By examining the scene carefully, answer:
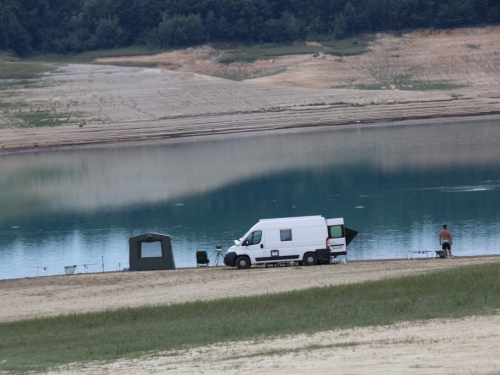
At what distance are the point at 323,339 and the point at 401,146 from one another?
43.1 m

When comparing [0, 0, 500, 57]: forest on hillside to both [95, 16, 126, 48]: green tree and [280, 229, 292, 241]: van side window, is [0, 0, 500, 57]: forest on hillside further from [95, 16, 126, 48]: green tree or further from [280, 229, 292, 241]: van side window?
[280, 229, 292, 241]: van side window

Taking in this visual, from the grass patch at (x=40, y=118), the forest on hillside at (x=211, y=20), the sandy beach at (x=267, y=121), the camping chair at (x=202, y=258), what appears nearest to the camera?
the sandy beach at (x=267, y=121)

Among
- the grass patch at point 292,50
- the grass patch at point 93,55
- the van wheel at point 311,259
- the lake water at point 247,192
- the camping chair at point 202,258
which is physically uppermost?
the grass patch at point 93,55

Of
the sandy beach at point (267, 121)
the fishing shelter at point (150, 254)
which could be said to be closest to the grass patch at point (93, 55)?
the sandy beach at point (267, 121)

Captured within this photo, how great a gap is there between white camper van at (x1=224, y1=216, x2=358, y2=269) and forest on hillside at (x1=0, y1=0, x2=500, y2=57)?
7071 cm

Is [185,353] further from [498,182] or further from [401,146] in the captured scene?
[401,146]

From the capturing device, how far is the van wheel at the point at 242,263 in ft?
77.6

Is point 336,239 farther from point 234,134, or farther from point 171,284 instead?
point 234,134

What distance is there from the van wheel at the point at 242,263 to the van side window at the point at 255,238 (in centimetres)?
45

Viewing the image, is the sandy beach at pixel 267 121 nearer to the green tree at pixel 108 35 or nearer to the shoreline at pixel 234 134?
the shoreline at pixel 234 134

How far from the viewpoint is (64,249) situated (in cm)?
3152

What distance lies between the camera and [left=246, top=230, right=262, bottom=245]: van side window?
77.0 feet

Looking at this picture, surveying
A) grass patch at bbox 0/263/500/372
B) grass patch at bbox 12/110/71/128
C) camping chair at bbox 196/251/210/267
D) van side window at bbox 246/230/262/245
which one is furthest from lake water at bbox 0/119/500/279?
grass patch at bbox 0/263/500/372

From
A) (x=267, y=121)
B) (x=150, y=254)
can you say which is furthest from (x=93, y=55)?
(x=150, y=254)
